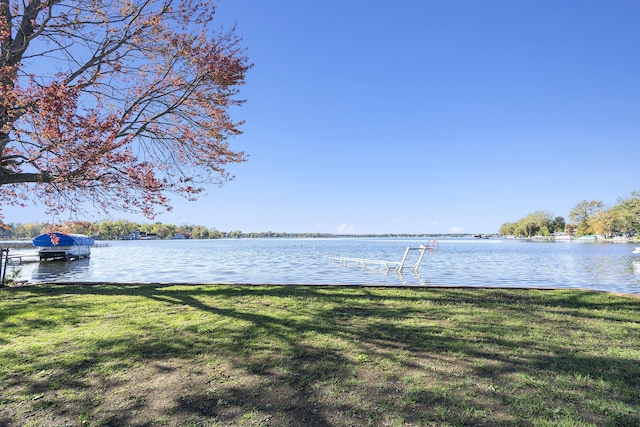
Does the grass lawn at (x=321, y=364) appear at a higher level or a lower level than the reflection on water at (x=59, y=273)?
higher

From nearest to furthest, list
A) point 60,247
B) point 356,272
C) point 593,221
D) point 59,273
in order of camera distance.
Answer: point 356,272 < point 59,273 < point 60,247 < point 593,221

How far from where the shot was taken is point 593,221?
126 meters

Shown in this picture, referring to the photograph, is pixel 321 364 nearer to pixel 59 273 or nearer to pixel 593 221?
pixel 59 273

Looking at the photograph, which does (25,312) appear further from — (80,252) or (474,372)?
(80,252)

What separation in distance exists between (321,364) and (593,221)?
15278 cm

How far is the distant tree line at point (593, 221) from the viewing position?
274ft

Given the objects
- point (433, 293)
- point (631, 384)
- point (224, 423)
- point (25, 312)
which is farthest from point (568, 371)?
point (25, 312)

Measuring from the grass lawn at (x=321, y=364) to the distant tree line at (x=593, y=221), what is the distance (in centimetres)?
8615

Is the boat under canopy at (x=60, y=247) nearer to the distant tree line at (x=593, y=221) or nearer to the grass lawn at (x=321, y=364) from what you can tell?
the grass lawn at (x=321, y=364)

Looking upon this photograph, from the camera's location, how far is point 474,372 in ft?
13.6

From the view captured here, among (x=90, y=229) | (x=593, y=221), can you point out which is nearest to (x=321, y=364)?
(x=90, y=229)

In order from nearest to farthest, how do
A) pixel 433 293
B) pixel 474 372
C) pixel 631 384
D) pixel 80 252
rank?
pixel 631 384
pixel 474 372
pixel 433 293
pixel 80 252

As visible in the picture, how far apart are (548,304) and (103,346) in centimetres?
848

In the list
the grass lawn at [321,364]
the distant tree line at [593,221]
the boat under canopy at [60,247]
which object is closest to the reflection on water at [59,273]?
the boat under canopy at [60,247]
